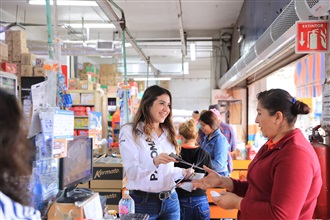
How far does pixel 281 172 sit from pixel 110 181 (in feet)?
9.72

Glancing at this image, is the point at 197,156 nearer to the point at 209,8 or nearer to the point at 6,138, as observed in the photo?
the point at 6,138

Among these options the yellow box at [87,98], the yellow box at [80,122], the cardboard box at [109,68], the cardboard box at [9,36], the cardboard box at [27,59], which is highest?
the cardboard box at [109,68]

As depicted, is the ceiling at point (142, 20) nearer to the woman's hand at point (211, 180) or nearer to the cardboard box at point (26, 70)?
the cardboard box at point (26, 70)

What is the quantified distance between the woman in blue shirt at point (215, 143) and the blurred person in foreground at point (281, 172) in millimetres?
2130

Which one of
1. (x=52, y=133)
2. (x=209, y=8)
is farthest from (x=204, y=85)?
(x=52, y=133)

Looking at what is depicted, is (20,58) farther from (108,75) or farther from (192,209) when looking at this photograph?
A: (108,75)

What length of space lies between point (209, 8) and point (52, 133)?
7.10m

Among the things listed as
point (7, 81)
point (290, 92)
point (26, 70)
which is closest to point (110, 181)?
point (7, 81)

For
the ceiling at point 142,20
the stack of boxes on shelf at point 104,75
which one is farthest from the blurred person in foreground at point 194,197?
the stack of boxes on shelf at point 104,75

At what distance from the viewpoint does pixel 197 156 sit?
11.5 ft

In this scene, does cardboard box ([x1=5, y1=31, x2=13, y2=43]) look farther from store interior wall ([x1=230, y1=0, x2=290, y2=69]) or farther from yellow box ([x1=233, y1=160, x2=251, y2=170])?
yellow box ([x1=233, y1=160, x2=251, y2=170])

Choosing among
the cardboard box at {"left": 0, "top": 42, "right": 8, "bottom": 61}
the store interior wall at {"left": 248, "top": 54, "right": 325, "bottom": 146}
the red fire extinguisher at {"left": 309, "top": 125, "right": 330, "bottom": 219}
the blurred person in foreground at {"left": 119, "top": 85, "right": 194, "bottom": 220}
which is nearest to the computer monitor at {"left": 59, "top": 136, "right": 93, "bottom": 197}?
the blurred person in foreground at {"left": 119, "top": 85, "right": 194, "bottom": 220}

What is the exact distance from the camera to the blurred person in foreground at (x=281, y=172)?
1590 millimetres

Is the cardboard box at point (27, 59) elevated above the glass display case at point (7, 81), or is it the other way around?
the cardboard box at point (27, 59)
